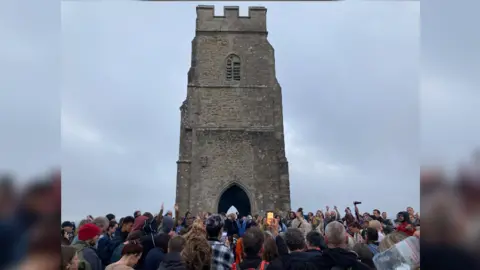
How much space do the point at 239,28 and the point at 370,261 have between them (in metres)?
22.6

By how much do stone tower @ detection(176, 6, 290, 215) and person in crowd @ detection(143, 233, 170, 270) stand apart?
60.3 ft

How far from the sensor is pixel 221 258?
452 centimetres

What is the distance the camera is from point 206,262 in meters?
3.93

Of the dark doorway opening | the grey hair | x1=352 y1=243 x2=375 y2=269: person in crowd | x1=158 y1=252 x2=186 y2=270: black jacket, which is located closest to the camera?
the grey hair

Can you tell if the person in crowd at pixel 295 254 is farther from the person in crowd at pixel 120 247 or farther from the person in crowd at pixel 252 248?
the person in crowd at pixel 120 247

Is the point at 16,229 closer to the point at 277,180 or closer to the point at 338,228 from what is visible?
the point at 338,228

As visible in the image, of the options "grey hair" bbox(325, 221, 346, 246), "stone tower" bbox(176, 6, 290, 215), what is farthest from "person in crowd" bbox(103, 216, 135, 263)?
"stone tower" bbox(176, 6, 290, 215)

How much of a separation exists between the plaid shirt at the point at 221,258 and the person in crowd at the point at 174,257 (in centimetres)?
41

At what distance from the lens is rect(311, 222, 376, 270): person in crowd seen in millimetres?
3676

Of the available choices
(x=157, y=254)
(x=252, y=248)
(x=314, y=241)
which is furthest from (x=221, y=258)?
(x=314, y=241)

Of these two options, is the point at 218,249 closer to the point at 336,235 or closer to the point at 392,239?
the point at 336,235

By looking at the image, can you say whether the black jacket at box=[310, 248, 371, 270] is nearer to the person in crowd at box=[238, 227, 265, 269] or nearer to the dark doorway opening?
the person in crowd at box=[238, 227, 265, 269]

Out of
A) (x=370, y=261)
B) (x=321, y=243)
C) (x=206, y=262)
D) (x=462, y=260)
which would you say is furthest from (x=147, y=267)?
(x=462, y=260)

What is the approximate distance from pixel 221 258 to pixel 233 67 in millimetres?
21835
